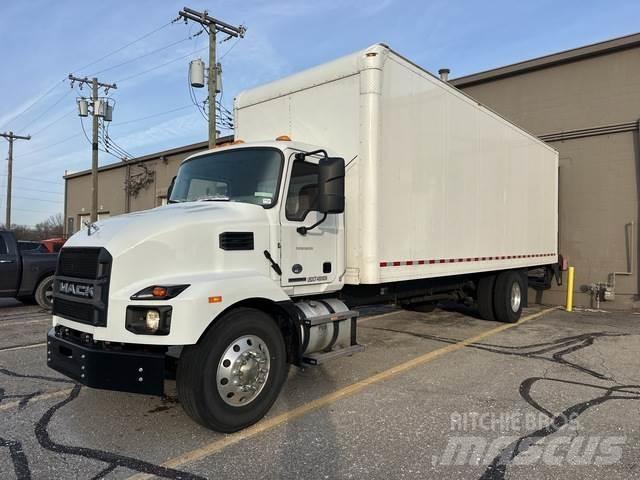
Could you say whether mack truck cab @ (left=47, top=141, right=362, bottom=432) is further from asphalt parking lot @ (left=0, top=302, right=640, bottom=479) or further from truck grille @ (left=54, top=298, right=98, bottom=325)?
asphalt parking lot @ (left=0, top=302, right=640, bottom=479)

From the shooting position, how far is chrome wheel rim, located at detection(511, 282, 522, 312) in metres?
9.70

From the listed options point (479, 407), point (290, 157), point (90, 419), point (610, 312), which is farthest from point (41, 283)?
point (610, 312)

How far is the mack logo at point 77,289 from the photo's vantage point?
13.3 ft

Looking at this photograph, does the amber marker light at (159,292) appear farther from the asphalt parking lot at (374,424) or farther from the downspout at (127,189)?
the downspout at (127,189)

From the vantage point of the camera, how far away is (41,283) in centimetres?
1145

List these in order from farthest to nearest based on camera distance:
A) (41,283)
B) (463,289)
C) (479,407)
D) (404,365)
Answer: (41,283)
(463,289)
(404,365)
(479,407)

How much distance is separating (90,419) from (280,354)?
1715 millimetres

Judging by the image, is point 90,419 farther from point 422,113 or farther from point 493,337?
point 493,337

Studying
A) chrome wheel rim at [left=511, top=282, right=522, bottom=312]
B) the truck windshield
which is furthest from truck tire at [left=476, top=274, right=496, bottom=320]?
the truck windshield

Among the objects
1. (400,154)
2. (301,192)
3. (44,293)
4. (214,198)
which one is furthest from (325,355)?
(44,293)

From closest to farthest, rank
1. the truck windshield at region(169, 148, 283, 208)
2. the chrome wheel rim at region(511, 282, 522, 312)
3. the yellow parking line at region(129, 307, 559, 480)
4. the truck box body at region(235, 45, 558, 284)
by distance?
the yellow parking line at region(129, 307, 559, 480) < the truck windshield at region(169, 148, 283, 208) < the truck box body at region(235, 45, 558, 284) < the chrome wheel rim at region(511, 282, 522, 312)

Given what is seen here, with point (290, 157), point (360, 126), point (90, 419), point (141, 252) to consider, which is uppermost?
point (360, 126)

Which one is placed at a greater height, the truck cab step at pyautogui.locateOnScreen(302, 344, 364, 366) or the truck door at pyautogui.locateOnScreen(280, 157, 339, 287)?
the truck door at pyautogui.locateOnScreen(280, 157, 339, 287)

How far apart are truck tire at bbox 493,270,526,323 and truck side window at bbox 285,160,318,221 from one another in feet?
18.5
